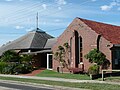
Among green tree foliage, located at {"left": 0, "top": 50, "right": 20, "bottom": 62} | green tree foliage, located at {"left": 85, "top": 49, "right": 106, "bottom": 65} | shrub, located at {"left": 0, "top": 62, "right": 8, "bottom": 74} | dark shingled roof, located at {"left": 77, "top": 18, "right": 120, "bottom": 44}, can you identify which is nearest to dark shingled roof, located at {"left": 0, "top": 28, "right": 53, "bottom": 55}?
green tree foliage, located at {"left": 0, "top": 50, "right": 20, "bottom": 62}

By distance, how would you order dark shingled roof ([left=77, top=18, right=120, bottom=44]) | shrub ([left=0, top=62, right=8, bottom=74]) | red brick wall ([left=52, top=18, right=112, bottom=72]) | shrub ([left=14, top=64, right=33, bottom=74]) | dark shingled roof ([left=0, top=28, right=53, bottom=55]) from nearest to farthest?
red brick wall ([left=52, top=18, right=112, bottom=72]) < dark shingled roof ([left=77, top=18, right=120, bottom=44]) < shrub ([left=14, top=64, right=33, bottom=74]) < shrub ([left=0, top=62, right=8, bottom=74]) < dark shingled roof ([left=0, top=28, right=53, bottom=55])

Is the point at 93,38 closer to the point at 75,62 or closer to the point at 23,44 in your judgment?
the point at 75,62

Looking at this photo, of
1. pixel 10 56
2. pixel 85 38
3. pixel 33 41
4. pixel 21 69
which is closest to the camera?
pixel 85 38

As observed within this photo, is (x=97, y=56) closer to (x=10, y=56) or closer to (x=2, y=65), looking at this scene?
(x=2, y=65)

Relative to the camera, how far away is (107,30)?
3834cm

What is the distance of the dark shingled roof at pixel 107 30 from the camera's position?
116 ft

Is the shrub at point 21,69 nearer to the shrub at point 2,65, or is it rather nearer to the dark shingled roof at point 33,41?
the shrub at point 2,65

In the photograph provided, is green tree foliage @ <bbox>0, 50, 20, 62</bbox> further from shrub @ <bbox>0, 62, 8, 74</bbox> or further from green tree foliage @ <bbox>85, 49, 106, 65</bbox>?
green tree foliage @ <bbox>85, 49, 106, 65</bbox>

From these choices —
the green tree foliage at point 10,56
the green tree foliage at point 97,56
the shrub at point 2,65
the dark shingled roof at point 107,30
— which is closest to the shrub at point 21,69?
the shrub at point 2,65

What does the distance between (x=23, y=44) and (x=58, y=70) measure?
41.9 feet

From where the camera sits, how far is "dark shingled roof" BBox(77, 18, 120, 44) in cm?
3534

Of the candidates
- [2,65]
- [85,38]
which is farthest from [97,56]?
[2,65]

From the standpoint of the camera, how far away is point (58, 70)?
40250 mm

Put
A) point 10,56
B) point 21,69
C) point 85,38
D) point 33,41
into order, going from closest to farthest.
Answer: point 85,38 < point 21,69 < point 10,56 < point 33,41
